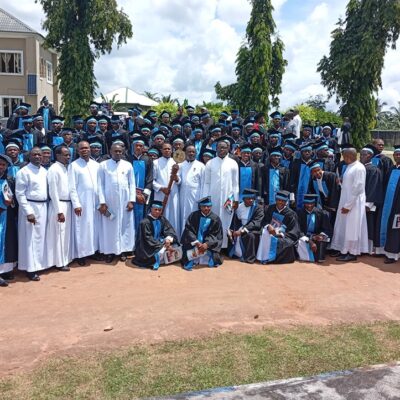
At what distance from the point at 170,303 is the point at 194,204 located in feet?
9.07

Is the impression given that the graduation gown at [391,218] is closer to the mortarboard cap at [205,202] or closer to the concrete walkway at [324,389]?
the mortarboard cap at [205,202]

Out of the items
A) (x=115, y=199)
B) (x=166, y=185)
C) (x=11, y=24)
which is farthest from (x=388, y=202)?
(x=11, y=24)

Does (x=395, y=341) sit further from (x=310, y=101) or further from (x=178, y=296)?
(x=310, y=101)

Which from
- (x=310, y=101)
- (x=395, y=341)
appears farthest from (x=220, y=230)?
(x=310, y=101)

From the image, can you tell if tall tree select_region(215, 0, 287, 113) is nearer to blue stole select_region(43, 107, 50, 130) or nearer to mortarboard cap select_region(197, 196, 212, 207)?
blue stole select_region(43, 107, 50, 130)

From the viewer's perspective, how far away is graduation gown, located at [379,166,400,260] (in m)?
7.78

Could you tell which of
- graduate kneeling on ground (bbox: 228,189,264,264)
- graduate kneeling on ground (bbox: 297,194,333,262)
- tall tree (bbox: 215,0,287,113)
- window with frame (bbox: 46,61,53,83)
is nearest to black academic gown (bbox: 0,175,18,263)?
graduate kneeling on ground (bbox: 228,189,264,264)

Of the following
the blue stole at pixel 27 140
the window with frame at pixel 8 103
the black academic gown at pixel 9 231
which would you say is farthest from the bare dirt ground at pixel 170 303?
the window with frame at pixel 8 103

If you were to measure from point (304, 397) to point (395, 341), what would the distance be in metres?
2.21

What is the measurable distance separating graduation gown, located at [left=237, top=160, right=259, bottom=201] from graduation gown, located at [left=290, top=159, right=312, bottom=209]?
775 mm

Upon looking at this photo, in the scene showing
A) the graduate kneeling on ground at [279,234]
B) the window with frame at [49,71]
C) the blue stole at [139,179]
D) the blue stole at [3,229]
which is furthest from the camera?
the window with frame at [49,71]

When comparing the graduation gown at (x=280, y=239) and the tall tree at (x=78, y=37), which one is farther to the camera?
the tall tree at (x=78, y=37)

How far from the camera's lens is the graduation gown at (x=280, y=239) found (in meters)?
7.62

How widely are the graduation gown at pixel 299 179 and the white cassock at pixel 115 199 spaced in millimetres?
3081
